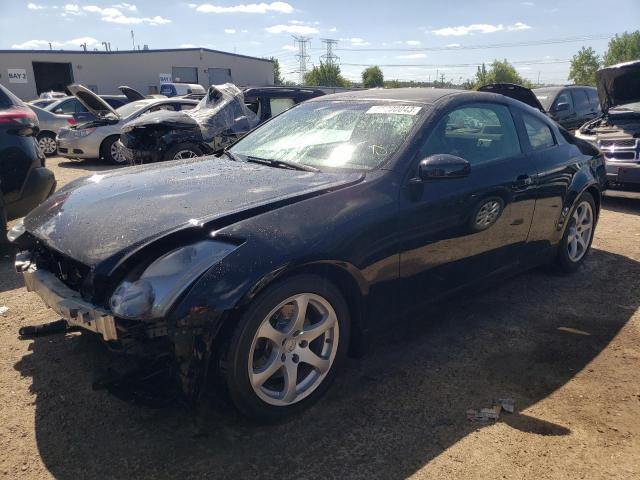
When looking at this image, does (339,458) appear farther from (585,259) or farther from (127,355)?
(585,259)

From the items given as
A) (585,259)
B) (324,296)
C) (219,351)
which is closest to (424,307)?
(324,296)

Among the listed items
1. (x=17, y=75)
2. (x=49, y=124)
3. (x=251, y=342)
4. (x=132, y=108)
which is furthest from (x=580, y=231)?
(x=17, y=75)

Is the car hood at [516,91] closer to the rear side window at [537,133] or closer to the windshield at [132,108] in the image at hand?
the rear side window at [537,133]

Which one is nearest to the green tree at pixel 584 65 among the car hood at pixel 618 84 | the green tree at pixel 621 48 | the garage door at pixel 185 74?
the green tree at pixel 621 48

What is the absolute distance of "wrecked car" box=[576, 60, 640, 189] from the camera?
267 inches

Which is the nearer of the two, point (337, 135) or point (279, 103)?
point (337, 135)

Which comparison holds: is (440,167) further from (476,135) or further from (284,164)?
(284,164)

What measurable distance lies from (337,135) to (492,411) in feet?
6.24

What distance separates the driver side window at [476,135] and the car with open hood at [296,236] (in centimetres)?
1

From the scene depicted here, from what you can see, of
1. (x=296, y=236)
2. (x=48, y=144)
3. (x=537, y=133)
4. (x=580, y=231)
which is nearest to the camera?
(x=296, y=236)

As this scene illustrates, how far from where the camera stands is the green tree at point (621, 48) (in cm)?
6519

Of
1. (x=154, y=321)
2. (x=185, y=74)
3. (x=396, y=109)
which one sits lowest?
(x=154, y=321)

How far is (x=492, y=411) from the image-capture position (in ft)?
8.70

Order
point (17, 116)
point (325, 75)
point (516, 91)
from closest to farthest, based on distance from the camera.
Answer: point (17, 116) < point (516, 91) < point (325, 75)
